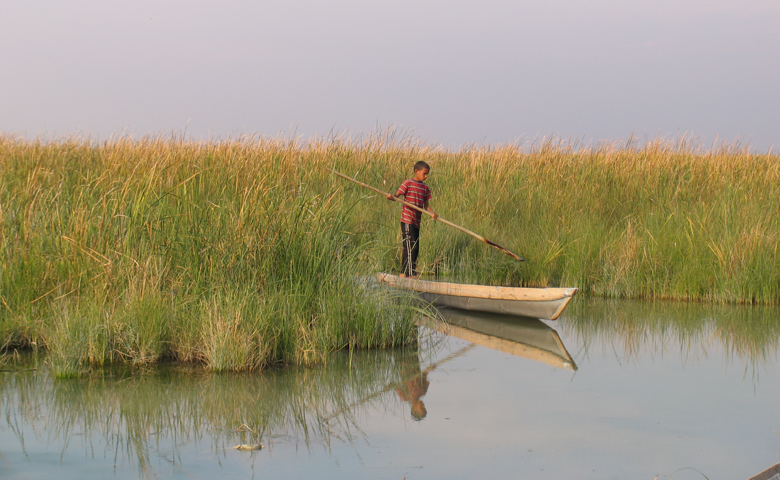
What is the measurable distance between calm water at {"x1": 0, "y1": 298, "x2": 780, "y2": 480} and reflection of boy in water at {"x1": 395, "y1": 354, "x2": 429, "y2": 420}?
0.06 feet

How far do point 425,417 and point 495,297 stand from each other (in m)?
3.19

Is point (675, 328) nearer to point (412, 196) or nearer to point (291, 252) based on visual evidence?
point (412, 196)

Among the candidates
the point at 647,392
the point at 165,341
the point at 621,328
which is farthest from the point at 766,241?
the point at 165,341

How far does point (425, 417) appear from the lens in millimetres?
4445

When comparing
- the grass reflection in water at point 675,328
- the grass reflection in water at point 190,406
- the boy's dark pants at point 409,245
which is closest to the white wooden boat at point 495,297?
the grass reflection in water at point 675,328

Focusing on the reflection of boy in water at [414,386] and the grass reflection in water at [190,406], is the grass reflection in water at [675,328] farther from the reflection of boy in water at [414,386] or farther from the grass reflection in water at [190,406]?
the grass reflection in water at [190,406]

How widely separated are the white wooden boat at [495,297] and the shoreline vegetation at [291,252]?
1.99ft

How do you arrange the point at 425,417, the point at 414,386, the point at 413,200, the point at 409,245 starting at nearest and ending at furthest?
the point at 425,417
the point at 414,386
the point at 409,245
the point at 413,200

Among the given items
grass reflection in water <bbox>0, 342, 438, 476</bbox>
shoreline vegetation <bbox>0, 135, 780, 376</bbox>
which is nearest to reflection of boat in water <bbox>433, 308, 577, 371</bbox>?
shoreline vegetation <bbox>0, 135, 780, 376</bbox>

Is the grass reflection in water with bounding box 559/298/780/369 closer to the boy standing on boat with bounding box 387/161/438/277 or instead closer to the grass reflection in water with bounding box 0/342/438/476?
the boy standing on boat with bounding box 387/161/438/277

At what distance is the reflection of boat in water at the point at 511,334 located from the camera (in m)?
6.27

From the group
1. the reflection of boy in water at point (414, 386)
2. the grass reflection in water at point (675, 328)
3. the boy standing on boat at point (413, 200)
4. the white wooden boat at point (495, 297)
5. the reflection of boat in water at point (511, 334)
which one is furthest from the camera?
the boy standing on boat at point (413, 200)

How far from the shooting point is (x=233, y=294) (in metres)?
5.77

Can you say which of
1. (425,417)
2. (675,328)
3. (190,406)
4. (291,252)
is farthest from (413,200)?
(190,406)
